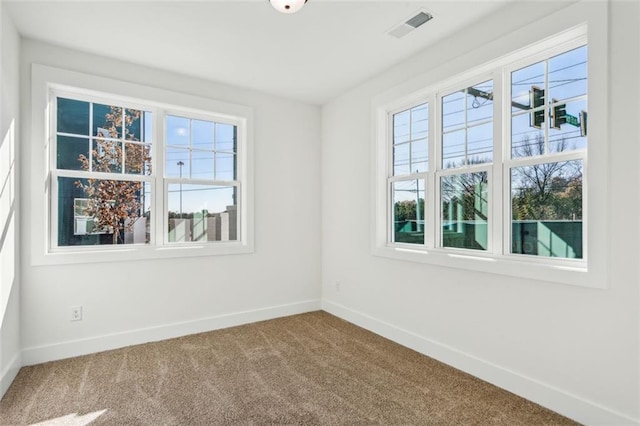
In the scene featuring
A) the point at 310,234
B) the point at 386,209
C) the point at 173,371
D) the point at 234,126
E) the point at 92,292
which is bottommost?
the point at 173,371

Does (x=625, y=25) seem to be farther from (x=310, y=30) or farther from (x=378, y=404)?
(x=378, y=404)

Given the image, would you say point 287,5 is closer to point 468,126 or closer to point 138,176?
point 468,126

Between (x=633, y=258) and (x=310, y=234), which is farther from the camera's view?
(x=310, y=234)

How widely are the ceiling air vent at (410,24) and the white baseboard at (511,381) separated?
2.67m

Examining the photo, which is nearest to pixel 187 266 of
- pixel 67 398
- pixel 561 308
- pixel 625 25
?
pixel 67 398

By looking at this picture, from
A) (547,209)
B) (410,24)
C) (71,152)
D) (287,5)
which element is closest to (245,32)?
(287,5)

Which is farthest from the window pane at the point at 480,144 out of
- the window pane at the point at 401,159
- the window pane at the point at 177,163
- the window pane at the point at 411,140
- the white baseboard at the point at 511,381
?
the window pane at the point at 177,163

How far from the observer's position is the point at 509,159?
258cm

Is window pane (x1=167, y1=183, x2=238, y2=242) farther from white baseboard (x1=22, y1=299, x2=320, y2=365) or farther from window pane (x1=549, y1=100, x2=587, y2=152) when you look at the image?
window pane (x1=549, y1=100, x2=587, y2=152)

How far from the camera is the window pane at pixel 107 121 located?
329 centimetres

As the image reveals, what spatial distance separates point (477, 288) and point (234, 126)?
3.13 metres

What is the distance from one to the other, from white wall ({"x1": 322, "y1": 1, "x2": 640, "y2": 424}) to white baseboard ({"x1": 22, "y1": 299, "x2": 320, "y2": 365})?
902 mm

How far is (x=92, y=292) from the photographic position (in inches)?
123

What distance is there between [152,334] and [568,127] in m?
3.97
